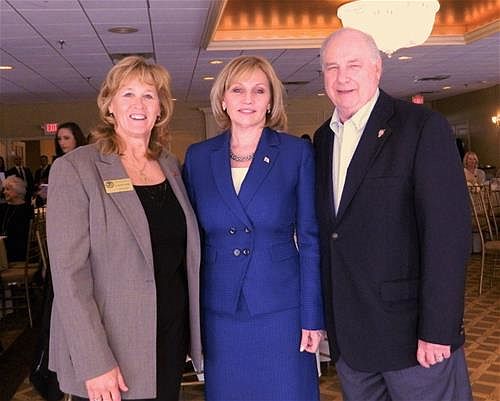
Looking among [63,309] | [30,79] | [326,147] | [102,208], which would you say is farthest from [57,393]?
[30,79]

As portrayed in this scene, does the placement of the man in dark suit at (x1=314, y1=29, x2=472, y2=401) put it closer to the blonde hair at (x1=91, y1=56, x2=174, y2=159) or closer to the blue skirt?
the blue skirt

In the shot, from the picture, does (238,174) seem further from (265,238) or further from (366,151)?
(366,151)

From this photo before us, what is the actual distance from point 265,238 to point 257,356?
0.43 m

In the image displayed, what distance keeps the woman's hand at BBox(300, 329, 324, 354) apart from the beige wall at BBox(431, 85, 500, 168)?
15.0 meters

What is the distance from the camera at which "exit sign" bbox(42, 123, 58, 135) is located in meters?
15.2

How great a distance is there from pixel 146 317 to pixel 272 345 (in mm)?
498

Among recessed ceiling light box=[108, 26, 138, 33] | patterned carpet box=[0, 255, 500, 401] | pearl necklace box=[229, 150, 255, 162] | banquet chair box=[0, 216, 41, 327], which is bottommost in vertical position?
patterned carpet box=[0, 255, 500, 401]

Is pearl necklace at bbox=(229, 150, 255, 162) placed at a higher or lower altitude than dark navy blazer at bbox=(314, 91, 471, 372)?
higher

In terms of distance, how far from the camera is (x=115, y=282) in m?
1.82

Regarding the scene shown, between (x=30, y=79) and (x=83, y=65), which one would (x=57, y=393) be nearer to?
(x=83, y=65)

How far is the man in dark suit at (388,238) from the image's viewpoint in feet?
5.89

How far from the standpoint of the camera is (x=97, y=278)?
71.7 inches

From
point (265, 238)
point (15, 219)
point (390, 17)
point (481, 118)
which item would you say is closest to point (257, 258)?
point (265, 238)

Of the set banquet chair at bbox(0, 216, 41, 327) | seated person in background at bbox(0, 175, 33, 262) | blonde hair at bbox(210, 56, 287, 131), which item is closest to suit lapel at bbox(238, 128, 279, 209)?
blonde hair at bbox(210, 56, 287, 131)
